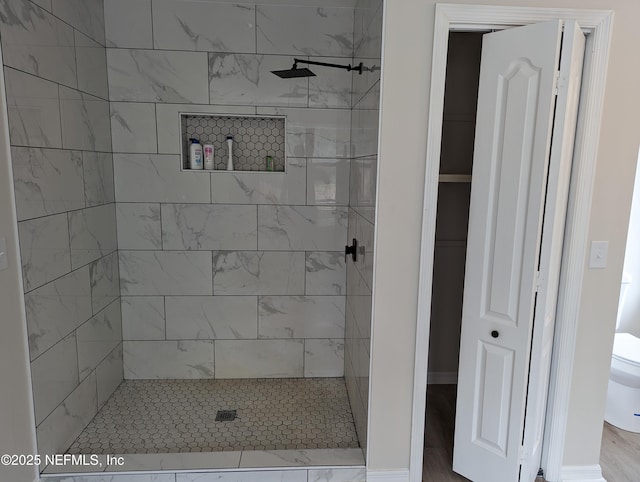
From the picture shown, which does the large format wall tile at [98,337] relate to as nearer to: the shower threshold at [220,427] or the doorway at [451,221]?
the shower threshold at [220,427]

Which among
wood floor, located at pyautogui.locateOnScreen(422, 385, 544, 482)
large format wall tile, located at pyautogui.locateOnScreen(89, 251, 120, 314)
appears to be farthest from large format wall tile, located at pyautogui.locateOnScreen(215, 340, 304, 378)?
wood floor, located at pyautogui.locateOnScreen(422, 385, 544, 482)

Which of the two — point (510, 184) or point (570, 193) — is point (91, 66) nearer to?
point (510, 184)

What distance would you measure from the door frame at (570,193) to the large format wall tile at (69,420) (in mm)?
1808

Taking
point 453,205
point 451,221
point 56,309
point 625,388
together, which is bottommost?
point 625,388

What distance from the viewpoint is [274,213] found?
9.75ft

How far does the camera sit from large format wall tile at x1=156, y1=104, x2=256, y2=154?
2.81 m

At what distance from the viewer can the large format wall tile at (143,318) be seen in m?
3.01

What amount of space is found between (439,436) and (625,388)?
1.17 metres

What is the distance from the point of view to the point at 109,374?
282 cm

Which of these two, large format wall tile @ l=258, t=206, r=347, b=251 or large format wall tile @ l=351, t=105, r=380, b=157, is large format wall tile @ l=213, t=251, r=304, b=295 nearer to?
large format wall tile @ l=258, t=206, r=347, b=251

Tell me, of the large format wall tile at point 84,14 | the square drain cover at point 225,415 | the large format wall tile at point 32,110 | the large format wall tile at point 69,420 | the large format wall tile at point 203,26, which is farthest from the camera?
the large format wall tile at point 203,26

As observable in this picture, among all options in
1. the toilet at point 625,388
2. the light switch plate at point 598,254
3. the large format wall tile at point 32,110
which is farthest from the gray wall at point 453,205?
the large format wall tile at point 32,110

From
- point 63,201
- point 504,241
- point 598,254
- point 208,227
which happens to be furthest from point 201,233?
point 598,254

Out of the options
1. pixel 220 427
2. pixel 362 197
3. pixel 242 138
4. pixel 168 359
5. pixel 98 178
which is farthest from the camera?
pixel 168 359
